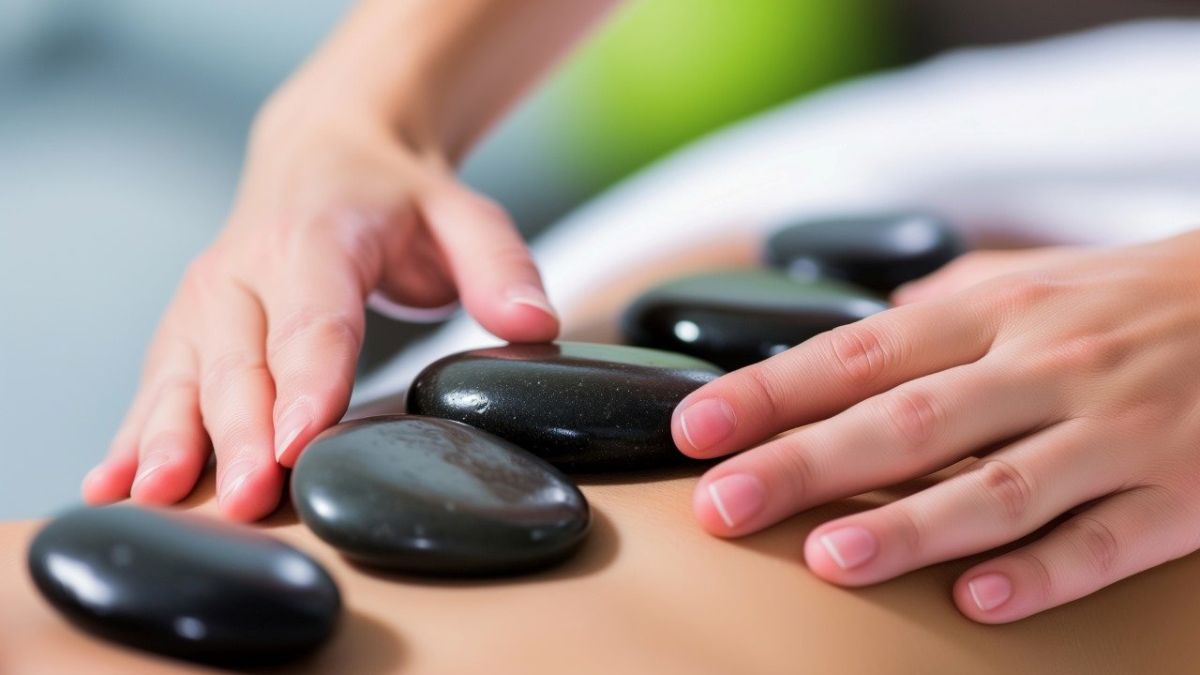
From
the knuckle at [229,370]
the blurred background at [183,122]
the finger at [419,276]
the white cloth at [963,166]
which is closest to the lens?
the knuckle at [229,370]

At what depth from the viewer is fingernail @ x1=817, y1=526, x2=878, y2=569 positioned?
1.99ft

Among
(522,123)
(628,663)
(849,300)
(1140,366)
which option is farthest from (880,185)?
(522,123)

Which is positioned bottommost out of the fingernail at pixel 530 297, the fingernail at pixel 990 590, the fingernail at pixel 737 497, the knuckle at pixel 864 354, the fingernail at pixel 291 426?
the fingernail at pixel 990 590

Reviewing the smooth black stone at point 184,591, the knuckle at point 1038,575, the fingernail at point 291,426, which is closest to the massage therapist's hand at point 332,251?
the fingernail at point 291,426

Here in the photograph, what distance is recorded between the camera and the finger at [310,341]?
71 cm

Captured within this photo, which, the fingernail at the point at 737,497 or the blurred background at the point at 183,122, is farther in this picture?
the blurred background at the point at 183,122

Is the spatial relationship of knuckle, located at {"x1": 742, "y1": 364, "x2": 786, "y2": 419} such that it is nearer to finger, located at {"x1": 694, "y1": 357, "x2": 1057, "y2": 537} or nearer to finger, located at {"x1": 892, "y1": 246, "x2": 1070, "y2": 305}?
finger, located at {"x1": 694, "y1": 357, "x2": 1057, "y2": 537}

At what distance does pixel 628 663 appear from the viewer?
1.78 feet

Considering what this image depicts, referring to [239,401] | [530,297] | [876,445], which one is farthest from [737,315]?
[239,401]

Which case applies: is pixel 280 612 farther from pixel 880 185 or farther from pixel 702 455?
pixel 880 185

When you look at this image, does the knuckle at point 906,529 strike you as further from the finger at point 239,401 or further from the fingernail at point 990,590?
the finger at point 239,401

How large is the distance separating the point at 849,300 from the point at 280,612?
577 mm

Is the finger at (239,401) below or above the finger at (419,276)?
below

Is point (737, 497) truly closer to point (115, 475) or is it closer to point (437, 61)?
point (115, 475)
